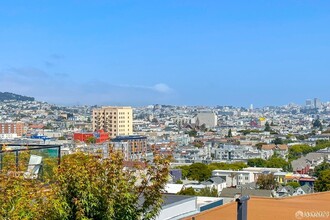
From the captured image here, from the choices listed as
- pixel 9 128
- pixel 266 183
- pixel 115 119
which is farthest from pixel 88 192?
pixel 9 128

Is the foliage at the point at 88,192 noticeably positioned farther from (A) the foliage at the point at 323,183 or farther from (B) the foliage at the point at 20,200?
(A) the foliage at the point at 323,183

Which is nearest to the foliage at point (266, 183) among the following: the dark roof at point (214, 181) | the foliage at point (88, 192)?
the dark roof at point (214, 181)

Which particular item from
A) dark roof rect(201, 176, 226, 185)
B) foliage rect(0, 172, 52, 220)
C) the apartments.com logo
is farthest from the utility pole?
dark roof rect(201, 176, 226, 185)

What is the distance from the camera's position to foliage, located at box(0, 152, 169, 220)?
13.3ft

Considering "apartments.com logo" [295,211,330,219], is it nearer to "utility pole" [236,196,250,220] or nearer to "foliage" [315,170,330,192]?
"utility pole" [236,196,250,220]

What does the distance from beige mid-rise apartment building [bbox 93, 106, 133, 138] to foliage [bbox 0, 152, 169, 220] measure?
84.6 metres

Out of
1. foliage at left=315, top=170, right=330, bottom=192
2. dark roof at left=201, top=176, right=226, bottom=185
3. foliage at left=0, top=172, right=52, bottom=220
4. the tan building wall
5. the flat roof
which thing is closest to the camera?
foliage at left=0, top=172, right=52, bottom=220

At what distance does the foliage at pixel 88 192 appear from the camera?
4062 millimetres

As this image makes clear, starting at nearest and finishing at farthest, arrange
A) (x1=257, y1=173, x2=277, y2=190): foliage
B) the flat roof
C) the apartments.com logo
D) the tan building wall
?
the flat roof → the apartments.com logo → (x1=257, y1=173, x2=277, y2=190): foliage → the tan building wall

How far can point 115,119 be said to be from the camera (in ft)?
296

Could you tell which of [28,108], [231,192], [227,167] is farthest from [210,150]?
[28,108]

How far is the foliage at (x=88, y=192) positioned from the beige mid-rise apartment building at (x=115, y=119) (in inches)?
3331

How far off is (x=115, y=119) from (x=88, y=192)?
8638 cm

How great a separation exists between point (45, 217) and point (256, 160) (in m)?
54.2
